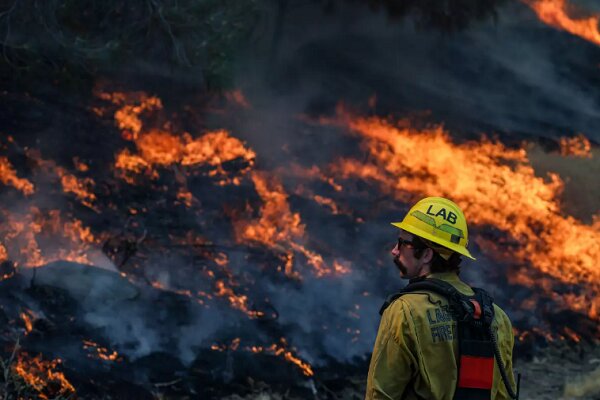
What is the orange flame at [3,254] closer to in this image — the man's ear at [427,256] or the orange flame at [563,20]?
the man's ear at [427,256]

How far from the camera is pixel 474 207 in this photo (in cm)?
1052

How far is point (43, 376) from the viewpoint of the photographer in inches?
263

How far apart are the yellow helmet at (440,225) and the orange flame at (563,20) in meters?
9.95

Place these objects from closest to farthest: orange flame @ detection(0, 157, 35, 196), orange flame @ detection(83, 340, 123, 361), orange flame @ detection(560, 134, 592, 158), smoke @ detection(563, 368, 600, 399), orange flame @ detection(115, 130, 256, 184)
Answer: orange flame @ detection(83, 340, 123, 361)
smoke @ detection(563, 368, 600, 399)
orange flame @ detection(0, 157, 35, 196)
orange flame @ detection(115, 130, 256, 184)
orange flame @ detection(560, 134, 592, 158)

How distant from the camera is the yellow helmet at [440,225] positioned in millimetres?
2885

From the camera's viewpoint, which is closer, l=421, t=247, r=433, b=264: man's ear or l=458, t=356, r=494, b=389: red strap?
l=458, t=356, r=494, b=389: red strap

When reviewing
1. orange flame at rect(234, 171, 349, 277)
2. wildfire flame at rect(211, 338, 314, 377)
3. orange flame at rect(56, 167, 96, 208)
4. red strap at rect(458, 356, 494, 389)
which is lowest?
wildfire flame at rect(211, 338, 314, 377)

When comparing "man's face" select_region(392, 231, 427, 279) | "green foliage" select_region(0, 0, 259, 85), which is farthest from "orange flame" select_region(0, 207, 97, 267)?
"man's face" select_region(392, 231, 427, 279)

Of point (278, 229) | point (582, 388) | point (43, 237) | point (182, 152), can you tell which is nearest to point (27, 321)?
point (43, 237)

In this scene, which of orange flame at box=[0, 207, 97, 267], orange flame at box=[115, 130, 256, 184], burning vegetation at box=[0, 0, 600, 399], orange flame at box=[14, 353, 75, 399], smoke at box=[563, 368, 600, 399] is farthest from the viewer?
orange flame at box=[115, 130, 256, 184]

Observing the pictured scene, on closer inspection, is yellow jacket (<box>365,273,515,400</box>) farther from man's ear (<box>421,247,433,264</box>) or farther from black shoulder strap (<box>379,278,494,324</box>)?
man's ear (<box>421,247,433,264</box>)

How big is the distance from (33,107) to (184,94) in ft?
7.60

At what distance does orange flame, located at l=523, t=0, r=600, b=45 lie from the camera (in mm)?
11594

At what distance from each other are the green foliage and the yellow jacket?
7.43m
